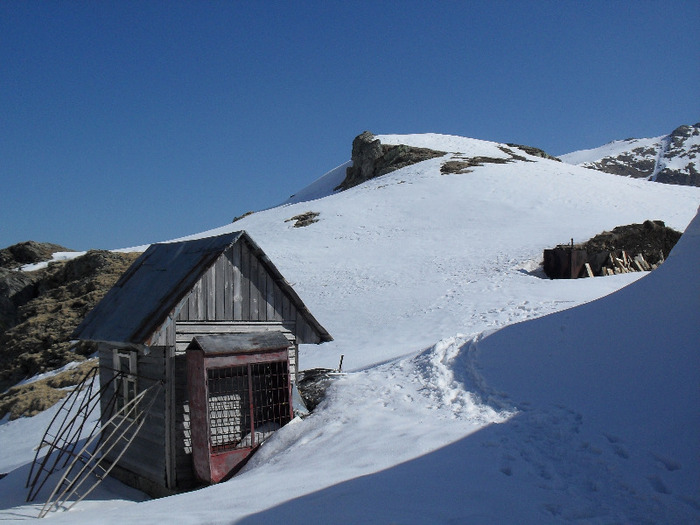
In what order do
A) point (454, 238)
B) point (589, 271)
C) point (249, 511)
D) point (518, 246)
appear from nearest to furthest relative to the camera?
point (249, 511)
point (589, 271)
point (518, 246)
point (454, 238)

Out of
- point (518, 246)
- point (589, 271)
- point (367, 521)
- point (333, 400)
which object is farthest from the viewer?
point (518, 246)

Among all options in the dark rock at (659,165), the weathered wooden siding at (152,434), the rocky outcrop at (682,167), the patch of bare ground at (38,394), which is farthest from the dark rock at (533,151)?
the dark rock at (659,165)

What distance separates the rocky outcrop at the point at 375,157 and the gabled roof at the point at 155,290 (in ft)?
153

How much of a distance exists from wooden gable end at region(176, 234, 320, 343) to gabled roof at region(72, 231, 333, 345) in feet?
0.34

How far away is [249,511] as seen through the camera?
241 inches

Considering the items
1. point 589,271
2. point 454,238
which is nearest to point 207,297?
A: point 589,271

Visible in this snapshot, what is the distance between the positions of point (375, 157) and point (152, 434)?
180ft

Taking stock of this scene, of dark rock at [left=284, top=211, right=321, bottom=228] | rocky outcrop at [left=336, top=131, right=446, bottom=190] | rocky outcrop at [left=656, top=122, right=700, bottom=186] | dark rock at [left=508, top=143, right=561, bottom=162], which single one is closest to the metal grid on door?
dark rock at [left=284, top=211, right=321, bottom=228]

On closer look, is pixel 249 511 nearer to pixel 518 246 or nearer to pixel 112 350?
pixel 112 350

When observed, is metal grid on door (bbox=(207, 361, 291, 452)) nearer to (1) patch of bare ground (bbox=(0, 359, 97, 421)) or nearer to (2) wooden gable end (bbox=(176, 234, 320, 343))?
(2) wooden gable end (bbox=(176, 234, 320, 343))

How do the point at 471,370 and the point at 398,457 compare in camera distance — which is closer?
the point at 398,457

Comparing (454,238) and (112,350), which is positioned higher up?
(454,238)

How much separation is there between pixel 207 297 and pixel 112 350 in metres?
3.14

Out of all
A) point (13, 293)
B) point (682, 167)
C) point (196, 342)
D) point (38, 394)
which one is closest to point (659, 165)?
point (682, 167)
